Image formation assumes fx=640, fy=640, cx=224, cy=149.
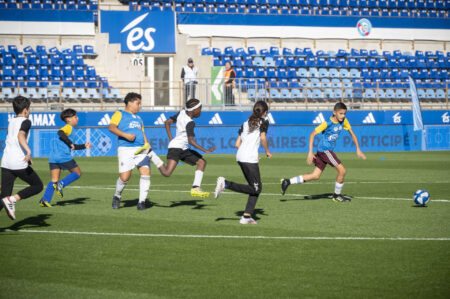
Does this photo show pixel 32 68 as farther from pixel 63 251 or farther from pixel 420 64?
pixel 63 251

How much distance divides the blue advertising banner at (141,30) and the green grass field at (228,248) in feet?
70.5

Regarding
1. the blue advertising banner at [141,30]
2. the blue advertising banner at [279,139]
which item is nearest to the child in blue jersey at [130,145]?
the blue advertising banner at [279,139]

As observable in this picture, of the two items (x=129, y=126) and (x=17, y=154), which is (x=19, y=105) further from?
(x=129, y=126)

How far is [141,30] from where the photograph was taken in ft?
112

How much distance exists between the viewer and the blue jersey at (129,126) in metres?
10.9

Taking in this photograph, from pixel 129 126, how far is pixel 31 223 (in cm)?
234

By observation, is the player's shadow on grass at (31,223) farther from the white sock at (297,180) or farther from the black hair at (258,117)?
the white sock at (297,180)

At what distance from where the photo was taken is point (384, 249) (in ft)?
24.5

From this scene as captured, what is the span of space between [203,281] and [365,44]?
123 feet

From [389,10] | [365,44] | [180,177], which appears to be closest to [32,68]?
[180,177]

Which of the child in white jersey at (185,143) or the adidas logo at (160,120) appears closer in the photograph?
the child in white jersey at (185,143)

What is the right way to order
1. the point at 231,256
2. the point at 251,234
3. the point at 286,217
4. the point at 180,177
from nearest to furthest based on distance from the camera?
the point at 231,256 → the point at 251,234 → the point at 286,217 → the point at 180,177

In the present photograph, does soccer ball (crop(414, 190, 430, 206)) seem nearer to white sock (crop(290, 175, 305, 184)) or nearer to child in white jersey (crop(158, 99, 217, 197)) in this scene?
white sock (crop(290, 175, 305, 184))

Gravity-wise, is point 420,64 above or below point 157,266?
above
